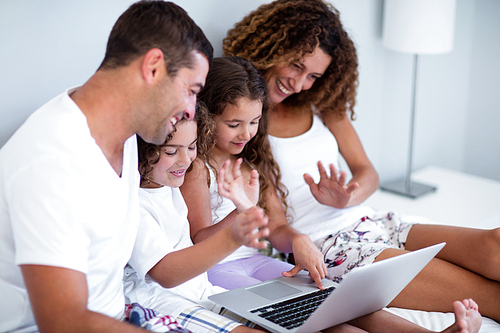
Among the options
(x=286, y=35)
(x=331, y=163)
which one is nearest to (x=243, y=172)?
(x=331, y=163)

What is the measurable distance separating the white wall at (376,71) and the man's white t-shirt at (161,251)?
422mm

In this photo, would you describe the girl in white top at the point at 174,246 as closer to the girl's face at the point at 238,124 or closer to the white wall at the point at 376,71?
the girl's face at the point at 238,124

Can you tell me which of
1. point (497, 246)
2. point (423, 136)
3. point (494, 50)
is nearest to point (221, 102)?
point (497, 246)

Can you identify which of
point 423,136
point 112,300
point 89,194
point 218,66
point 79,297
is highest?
point 218,66

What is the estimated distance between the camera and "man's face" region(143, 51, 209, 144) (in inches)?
37.3

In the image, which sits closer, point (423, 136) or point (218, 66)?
point (218, 66)

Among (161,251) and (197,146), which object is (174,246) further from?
(197,146)

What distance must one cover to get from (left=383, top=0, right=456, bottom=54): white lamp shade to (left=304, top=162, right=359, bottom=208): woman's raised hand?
933 millimetres

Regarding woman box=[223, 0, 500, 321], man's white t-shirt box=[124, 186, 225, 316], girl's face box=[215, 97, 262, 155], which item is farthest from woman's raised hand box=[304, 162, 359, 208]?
man's white t-shirt box=[124, 186, 225, 316]

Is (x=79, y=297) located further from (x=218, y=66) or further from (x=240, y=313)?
(x=218, y=66)

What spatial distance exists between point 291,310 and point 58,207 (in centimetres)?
59

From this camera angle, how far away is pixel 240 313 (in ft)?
3.70

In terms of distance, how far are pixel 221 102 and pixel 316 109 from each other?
0.59 metres

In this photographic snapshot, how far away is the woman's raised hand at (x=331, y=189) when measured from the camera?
5.12ft
